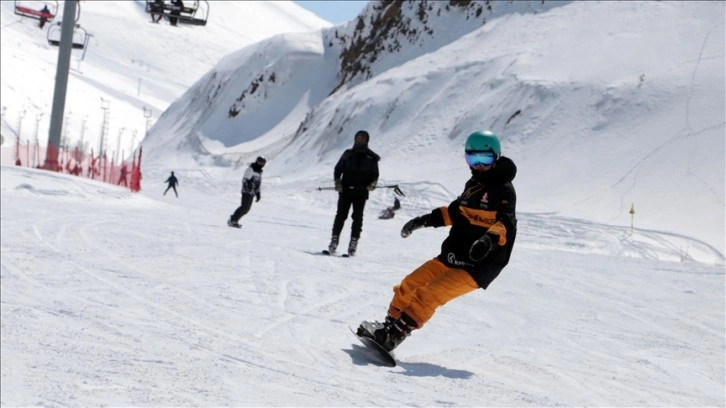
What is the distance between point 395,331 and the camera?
5.20m

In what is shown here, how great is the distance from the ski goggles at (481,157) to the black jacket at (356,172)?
6.46 m

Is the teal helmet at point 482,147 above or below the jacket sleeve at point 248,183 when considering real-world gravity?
below

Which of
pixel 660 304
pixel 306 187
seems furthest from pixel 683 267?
pixel 306 187

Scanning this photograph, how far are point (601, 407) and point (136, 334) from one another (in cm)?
304

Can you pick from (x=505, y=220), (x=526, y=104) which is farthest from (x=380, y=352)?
(x=526, y=104)

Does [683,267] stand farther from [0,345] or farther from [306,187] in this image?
[306,187]

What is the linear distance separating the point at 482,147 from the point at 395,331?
1.47 meters

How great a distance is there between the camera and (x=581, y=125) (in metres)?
32.7

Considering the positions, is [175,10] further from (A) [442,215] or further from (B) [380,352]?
(A) [442,215]

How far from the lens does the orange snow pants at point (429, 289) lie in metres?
4.91

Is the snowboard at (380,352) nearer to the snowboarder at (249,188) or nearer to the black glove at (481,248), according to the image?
the black glove at (481,248)

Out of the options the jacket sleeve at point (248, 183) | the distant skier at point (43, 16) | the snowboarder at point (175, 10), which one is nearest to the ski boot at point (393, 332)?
the jacket sleeve at point (248, 183)

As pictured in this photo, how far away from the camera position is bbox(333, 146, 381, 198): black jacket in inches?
426

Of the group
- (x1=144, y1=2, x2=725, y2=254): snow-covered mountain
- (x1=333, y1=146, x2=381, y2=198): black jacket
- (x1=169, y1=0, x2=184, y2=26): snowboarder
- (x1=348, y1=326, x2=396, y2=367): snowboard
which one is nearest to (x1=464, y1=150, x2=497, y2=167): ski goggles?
→ (x1=348, y1=326, x2=396, y2=367): snowboard
